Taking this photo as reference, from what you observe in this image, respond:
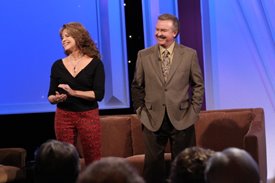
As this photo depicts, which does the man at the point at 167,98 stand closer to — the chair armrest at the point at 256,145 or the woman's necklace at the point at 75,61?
the chair armrest at the point at 256,145

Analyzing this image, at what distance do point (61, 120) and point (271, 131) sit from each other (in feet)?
8.38

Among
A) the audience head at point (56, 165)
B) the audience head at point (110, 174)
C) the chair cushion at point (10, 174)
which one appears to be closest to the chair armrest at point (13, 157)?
the chair cushion at point (10, 174)

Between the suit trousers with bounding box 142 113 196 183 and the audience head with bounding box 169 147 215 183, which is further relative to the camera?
the suit trousers with bounding box 142 113 196 183

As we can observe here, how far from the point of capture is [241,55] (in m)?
5.31

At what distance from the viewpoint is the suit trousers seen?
3.89 metres

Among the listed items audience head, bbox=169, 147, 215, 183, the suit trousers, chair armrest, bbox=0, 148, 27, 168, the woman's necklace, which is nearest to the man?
the suit trousers

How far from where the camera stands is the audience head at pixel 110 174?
1479 mm

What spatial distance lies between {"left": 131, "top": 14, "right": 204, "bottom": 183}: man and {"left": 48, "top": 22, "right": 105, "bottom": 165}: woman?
1.43ft

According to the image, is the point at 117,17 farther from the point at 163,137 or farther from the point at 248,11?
the point at 163,137

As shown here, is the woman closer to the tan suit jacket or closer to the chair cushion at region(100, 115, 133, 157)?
the tan suit jacket

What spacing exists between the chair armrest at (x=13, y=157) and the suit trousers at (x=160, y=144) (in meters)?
1.27

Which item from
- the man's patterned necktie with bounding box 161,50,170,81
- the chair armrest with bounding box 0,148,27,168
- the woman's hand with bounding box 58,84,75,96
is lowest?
the chair armrest with bounding box 0,148,27,168

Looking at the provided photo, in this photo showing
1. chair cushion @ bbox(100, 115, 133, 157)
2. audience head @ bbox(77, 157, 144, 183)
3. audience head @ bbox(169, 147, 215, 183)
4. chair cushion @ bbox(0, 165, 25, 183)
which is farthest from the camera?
chair cushion @ bbox(100, 115, 133, 157)

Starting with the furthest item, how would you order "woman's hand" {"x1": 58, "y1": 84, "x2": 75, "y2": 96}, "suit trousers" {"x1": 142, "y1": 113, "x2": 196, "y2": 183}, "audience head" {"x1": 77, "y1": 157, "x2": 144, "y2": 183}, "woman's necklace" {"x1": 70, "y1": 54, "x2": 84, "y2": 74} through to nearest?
"suit trousers" {"x1": 142, "y1": 113, "x2": 196, "y2": 183}, "woman's necklace" {"x1": 70, "y1": 54, "x2": 84, "y2": 74}, "woman's hand" {"x1": 58, "y1": 84, "x2": 75, "y2": 96}, "audience head" {"x1": 77, "y1": 157, "x2": 144, "y2": 183}
